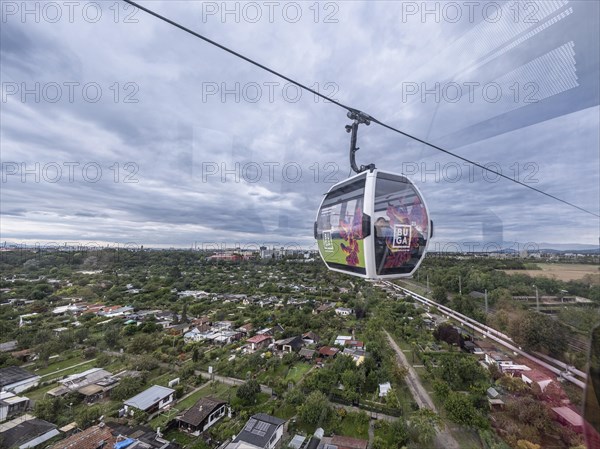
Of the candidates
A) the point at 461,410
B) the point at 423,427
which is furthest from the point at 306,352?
the point at 461,410

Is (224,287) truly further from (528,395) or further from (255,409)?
(528,395)

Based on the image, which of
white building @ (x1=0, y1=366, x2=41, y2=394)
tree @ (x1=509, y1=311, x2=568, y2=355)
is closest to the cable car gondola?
tree @ (x1=509, y1=311, x2=568, y2=355)

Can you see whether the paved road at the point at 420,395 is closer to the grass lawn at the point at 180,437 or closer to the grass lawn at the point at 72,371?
the grass lawn at the point at 180,437

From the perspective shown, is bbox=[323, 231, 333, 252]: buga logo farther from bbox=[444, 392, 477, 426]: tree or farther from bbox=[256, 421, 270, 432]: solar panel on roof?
bbox=[444, 392, 477, 426]: tree

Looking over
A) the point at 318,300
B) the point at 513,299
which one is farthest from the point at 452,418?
the point at 318,300

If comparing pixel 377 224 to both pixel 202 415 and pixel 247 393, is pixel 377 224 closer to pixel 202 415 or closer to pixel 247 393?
pixel 202 415
